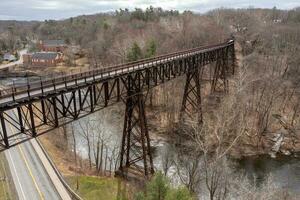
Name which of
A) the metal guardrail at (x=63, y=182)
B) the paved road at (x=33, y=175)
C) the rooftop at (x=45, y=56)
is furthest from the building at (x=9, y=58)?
the metal guardrail at (x=63, y=182)

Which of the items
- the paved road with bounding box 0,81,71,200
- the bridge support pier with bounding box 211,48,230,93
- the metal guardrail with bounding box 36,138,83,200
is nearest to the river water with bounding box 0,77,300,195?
the metal guardrail with bounding box 36,138,83,200

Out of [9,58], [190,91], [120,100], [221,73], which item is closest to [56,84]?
[120,100]

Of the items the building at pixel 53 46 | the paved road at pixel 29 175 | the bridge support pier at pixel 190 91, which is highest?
the building at pixel 53 46

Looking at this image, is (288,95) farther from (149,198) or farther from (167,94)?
(149,198)

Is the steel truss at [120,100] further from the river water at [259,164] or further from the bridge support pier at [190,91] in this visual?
the river water at [259,164]

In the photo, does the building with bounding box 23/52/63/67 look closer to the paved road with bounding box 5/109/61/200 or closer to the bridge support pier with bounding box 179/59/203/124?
the paved road with bounding box 5/109/61/200

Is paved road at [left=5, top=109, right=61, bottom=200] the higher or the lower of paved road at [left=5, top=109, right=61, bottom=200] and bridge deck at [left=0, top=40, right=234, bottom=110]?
the lower

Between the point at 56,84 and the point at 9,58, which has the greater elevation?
the point at 56,84

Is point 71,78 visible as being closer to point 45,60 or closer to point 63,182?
point 63,182

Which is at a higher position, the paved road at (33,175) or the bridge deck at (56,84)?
the bridge deck at (56,84)

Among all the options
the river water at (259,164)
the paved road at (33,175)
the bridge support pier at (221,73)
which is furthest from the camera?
the bridge support pier at (221,73)

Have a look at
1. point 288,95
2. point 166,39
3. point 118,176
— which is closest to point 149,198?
point 118,176
